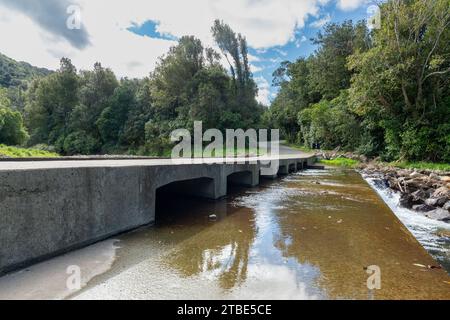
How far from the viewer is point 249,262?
409cm

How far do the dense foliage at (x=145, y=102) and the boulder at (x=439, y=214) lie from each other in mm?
31124

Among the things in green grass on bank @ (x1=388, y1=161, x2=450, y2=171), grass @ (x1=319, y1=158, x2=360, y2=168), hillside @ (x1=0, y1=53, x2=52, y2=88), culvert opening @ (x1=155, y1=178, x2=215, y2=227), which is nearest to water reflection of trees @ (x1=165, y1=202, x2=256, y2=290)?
culvert opening @ (x1=155, y1=178, x2=215, y2=227)

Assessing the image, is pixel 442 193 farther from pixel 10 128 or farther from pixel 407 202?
pixel 10 128

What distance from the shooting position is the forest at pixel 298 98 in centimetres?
1917

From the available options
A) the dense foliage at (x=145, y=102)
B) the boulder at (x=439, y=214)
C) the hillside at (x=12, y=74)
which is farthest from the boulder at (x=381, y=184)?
the hillside at (x=12, y=74)

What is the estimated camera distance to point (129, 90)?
161 feet

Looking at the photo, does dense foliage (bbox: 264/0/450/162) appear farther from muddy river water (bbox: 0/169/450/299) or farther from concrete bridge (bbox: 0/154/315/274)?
concrete bridge (bbox: 0/154/315/274)

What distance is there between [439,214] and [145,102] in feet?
147

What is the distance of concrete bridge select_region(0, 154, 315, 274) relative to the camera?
3.28m

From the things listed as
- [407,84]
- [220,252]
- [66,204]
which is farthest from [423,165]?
[66,204]

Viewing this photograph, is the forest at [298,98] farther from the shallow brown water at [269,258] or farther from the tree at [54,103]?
the shallow brown water at [269,258]

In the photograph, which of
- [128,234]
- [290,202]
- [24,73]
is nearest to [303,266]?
[128,234]
